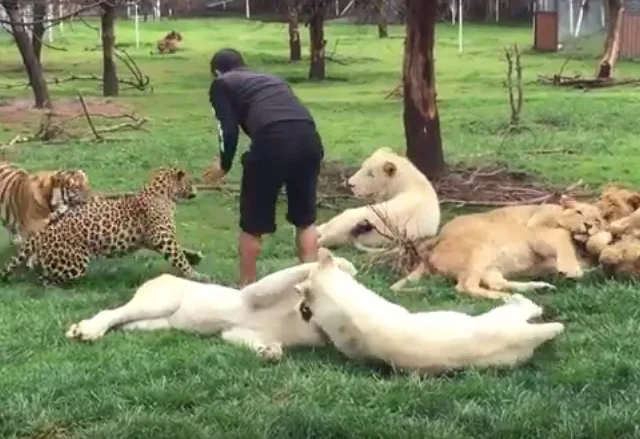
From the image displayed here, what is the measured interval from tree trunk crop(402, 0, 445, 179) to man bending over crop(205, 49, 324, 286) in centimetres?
510

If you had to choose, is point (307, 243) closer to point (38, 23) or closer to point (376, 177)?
point (376, 177)

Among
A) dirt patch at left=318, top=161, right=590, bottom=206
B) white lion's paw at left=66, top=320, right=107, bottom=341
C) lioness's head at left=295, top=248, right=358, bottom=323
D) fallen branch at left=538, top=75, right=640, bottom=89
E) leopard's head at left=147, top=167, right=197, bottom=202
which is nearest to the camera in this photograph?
lioness's head at left=295, top=248, right=358, bottom=323

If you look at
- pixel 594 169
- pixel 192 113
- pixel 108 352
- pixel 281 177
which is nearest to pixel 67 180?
pixel 281 177

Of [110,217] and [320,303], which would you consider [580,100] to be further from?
[320,303]

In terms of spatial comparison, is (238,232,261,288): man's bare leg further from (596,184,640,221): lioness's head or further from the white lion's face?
(596,184,640,221): lioness's head

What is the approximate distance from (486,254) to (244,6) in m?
51.8

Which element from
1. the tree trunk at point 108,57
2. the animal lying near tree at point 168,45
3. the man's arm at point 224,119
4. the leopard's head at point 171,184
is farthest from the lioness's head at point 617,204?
the animal lying near tree at point 168,45

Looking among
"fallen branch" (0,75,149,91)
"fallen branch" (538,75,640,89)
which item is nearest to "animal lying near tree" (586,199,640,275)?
"fallen branch" (538,75,640,89)

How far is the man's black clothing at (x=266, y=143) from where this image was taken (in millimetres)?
7312

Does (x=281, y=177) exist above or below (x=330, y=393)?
above

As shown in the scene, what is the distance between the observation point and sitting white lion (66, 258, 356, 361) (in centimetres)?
605

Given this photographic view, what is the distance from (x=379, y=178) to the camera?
30.3ft

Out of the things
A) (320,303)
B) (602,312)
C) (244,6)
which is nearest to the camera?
(320,303)

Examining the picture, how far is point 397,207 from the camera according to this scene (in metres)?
8.93
